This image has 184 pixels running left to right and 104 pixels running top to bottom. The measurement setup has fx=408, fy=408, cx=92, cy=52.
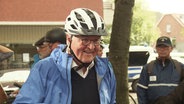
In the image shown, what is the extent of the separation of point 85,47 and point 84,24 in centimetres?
14

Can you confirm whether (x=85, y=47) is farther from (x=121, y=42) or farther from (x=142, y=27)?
(x=142, y=27)

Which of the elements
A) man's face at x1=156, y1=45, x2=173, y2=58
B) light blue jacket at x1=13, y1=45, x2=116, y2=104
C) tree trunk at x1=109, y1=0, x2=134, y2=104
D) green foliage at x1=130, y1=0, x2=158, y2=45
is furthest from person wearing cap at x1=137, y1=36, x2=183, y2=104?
green foliage at x1=130, y1=0, x2=158, y2=45

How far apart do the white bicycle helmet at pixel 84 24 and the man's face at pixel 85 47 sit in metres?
0.04

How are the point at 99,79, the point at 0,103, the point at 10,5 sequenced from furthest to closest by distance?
the point at 10,5
the point at 0,103
the point at 99,79

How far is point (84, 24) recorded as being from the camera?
246cm

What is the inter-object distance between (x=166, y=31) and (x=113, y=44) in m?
66.2

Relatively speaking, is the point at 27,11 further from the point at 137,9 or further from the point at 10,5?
the point at 137,9

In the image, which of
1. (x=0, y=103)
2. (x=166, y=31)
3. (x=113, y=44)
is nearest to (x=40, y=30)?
(x=113, y=44)

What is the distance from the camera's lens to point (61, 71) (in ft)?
7.81

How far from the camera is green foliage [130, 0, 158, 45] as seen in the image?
44500 millimetres

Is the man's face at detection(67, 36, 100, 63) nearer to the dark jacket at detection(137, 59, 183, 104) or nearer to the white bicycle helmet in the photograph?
the white bicycle helmet

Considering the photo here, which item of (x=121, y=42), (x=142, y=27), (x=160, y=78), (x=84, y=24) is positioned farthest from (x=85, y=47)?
(x=142, y=27)

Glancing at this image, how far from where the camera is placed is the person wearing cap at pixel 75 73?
2.33 meters

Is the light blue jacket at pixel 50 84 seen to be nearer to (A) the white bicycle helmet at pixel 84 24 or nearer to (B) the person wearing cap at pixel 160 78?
(A) the white bicycle helmet at pixel 84 24
